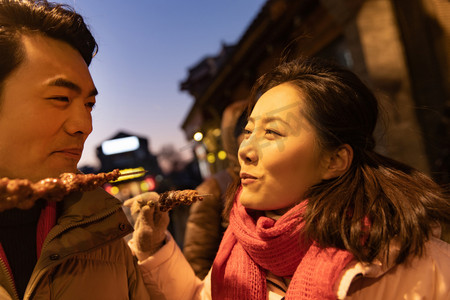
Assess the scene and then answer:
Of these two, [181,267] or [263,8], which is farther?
[263,8]

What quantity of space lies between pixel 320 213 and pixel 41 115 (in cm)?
136

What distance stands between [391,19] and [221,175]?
4.45 meters

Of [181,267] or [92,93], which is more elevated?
[92,93]

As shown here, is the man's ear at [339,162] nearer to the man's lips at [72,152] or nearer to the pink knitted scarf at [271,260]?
the pink knitted scarf at [271,260]

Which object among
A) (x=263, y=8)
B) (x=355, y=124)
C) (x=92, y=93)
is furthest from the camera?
(x=263, y=8)

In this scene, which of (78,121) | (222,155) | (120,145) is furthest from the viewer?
(222,155)

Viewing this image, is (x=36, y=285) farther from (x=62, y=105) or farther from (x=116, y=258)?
(x=62, y=105)

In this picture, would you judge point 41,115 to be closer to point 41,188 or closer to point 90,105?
point 90,105

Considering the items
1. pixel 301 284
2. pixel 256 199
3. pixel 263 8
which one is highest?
pixel 263 8

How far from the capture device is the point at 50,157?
1.40 metres

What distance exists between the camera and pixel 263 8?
7.03 m

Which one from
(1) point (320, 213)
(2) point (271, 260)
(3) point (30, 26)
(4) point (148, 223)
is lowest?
(2) point (271, 260)

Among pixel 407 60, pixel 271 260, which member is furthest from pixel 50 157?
pixel 407 60

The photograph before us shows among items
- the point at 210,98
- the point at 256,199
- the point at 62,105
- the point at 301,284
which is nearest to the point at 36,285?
the point at 62,105
